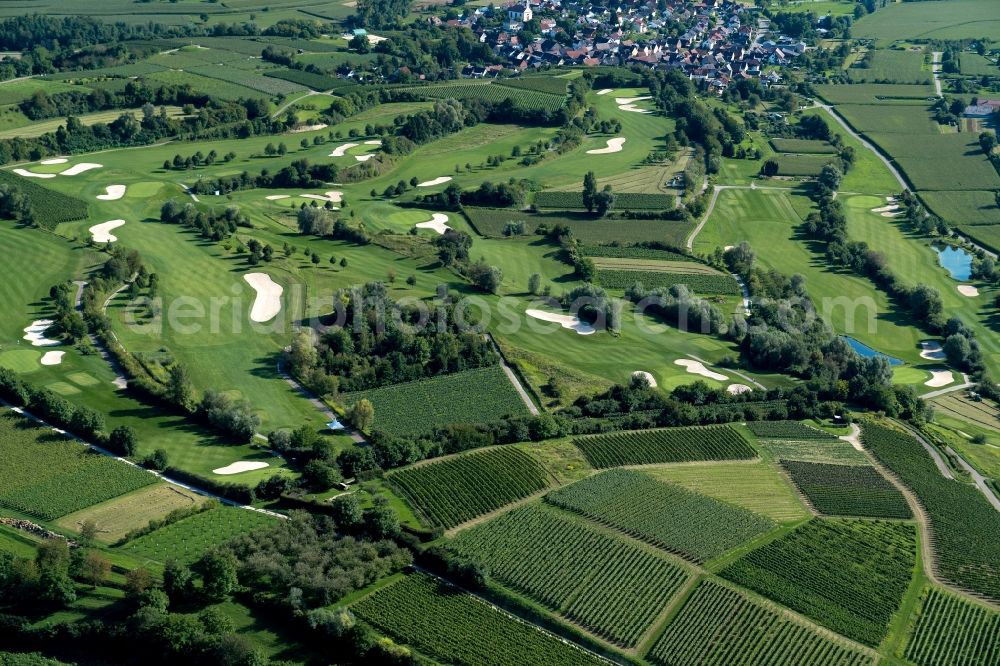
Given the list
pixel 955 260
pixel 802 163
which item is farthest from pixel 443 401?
pixel 802 163

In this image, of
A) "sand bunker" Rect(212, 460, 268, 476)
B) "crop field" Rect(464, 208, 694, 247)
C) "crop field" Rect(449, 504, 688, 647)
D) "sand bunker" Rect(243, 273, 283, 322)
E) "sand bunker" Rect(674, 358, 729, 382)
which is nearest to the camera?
"crop field" Rect(449, 504, 688, 647)

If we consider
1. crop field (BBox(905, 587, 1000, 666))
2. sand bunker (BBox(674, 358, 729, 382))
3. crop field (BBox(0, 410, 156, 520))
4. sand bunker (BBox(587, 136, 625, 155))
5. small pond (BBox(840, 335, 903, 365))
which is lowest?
small pond (BBox(840, 335, 903, 365))

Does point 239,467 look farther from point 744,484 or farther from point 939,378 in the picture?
point 939,378

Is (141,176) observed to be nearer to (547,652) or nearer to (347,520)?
(347,520)

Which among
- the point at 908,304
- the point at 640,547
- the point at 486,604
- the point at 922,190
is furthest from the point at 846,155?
the point at 486,604

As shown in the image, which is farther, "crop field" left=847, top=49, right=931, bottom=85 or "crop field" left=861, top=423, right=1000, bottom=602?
"crop field" left=847, top=49, right=931, bottom=85

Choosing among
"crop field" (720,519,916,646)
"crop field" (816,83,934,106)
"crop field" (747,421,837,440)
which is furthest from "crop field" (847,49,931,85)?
"crop field" (720,519,916,646)

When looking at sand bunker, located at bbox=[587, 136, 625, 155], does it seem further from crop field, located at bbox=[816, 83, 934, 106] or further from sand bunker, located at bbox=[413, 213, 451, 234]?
crop field, located at bbox=[816, 83, 934, 106]

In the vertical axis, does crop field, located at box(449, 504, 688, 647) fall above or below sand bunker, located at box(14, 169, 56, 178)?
below
